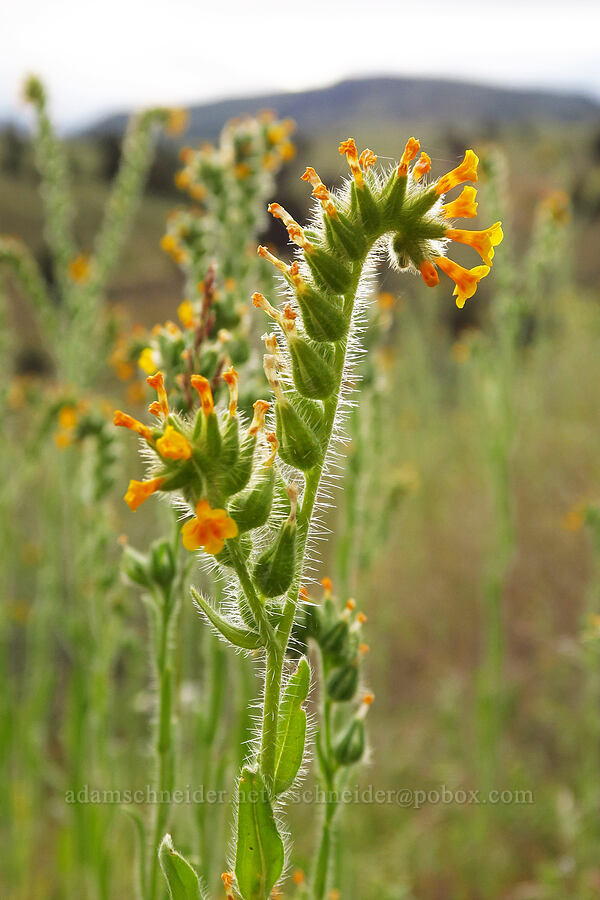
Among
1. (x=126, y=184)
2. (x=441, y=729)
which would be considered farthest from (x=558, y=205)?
(x=441, y=729)

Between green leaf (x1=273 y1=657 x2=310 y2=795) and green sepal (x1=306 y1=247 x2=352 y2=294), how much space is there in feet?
1.90

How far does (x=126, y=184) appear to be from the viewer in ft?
→ 12.9

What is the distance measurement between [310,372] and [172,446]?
24 centimetres

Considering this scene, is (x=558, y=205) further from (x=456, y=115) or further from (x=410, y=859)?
(x=456, y=115)

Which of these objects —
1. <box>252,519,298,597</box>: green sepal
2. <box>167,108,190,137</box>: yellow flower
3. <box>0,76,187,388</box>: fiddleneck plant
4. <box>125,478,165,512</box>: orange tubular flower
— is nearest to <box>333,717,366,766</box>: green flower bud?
<box>252,519,298,597</box>: green sepal

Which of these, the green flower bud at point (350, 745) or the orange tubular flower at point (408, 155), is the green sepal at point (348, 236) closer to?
the orange tubular flower at point (408, 155)

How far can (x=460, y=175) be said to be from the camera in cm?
123

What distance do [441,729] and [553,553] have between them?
2312 millimetres

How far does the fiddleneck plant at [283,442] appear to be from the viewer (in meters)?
1.11

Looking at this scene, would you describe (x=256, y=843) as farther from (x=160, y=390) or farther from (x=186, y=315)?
(x=186, y=315)

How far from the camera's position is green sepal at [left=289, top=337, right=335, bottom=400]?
45.3 inches

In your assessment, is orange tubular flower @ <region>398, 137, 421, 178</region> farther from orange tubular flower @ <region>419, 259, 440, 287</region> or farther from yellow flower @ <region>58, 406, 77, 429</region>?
yellow flower @ <region>58, 406, 77, 429</region>

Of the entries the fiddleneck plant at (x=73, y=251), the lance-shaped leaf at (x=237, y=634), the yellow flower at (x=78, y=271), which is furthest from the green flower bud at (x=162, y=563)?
the yellow flower at (x=78, y=271)

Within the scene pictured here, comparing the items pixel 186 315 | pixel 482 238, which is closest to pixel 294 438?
pixel 482 238
